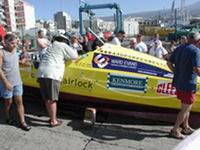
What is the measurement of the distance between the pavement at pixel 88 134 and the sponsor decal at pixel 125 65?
0.83m

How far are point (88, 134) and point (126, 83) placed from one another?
38.8 inches

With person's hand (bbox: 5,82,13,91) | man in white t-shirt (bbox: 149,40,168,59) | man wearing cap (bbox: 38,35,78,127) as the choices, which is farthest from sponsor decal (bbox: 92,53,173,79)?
man in white t-shirt (bbox: 149,40,168,59)

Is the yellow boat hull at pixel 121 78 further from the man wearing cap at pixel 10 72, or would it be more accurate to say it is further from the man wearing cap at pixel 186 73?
the man wearing cap at pixel 10 72

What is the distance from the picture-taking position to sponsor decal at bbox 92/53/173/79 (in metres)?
5.34

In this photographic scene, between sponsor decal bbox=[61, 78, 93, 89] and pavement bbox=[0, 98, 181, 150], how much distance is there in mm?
580

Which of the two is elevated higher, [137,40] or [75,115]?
[137,40]

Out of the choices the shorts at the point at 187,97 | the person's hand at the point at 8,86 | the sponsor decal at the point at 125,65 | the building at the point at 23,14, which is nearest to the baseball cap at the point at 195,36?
the shorts at the point at 187,97

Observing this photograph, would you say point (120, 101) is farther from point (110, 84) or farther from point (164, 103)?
point (164, 103)

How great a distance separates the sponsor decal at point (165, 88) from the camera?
5.20 metres

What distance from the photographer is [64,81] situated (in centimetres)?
568

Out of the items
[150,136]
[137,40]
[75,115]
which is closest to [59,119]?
[75,115]

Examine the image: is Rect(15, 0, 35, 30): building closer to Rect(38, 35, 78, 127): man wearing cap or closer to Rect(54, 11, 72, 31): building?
Rect(54, 11, 72, 31): building

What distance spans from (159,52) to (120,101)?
4.85m

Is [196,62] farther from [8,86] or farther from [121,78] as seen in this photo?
[8,86]
